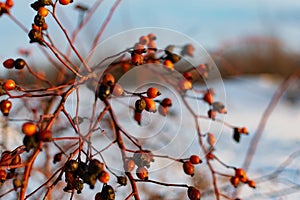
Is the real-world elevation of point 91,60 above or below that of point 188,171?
above

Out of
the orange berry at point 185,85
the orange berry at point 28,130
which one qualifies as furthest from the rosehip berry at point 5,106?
the orange berry at point 185,85


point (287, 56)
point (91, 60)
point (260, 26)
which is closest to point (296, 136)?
point (91, 60)

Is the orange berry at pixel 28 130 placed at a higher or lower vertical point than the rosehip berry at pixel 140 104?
lower

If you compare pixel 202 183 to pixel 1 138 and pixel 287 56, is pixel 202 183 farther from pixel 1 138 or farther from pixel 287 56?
pixel 287 56

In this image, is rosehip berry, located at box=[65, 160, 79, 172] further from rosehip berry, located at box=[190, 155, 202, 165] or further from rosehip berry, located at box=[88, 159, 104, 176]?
rosehip berry, located at box=[190, 155, 202, 165]

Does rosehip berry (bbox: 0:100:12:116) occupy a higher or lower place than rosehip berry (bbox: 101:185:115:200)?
higher

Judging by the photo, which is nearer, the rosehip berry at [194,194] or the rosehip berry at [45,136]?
the rosehip berry at [45,136]

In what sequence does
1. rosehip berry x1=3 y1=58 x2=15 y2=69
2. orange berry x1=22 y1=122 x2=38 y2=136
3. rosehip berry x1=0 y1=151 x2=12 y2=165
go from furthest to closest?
rosehip berry x1=3 y1=58 x2=15 y2=69 → rosehip berry x1=0 y1=151 x2=12 y2=165 → orange berry x1=22 y1=122 x2=38 y2=136

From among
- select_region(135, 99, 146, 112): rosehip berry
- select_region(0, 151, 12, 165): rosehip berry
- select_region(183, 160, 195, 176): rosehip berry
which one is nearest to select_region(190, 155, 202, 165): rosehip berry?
select_region(183, 160, 195, 176): rosehip berry

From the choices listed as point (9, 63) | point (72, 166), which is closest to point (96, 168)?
point (72, 166)

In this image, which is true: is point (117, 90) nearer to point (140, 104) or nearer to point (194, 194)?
point (140, 104)

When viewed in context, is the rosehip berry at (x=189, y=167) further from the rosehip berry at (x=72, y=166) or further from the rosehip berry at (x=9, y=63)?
the rosehip berry at (x=9, y=63)
